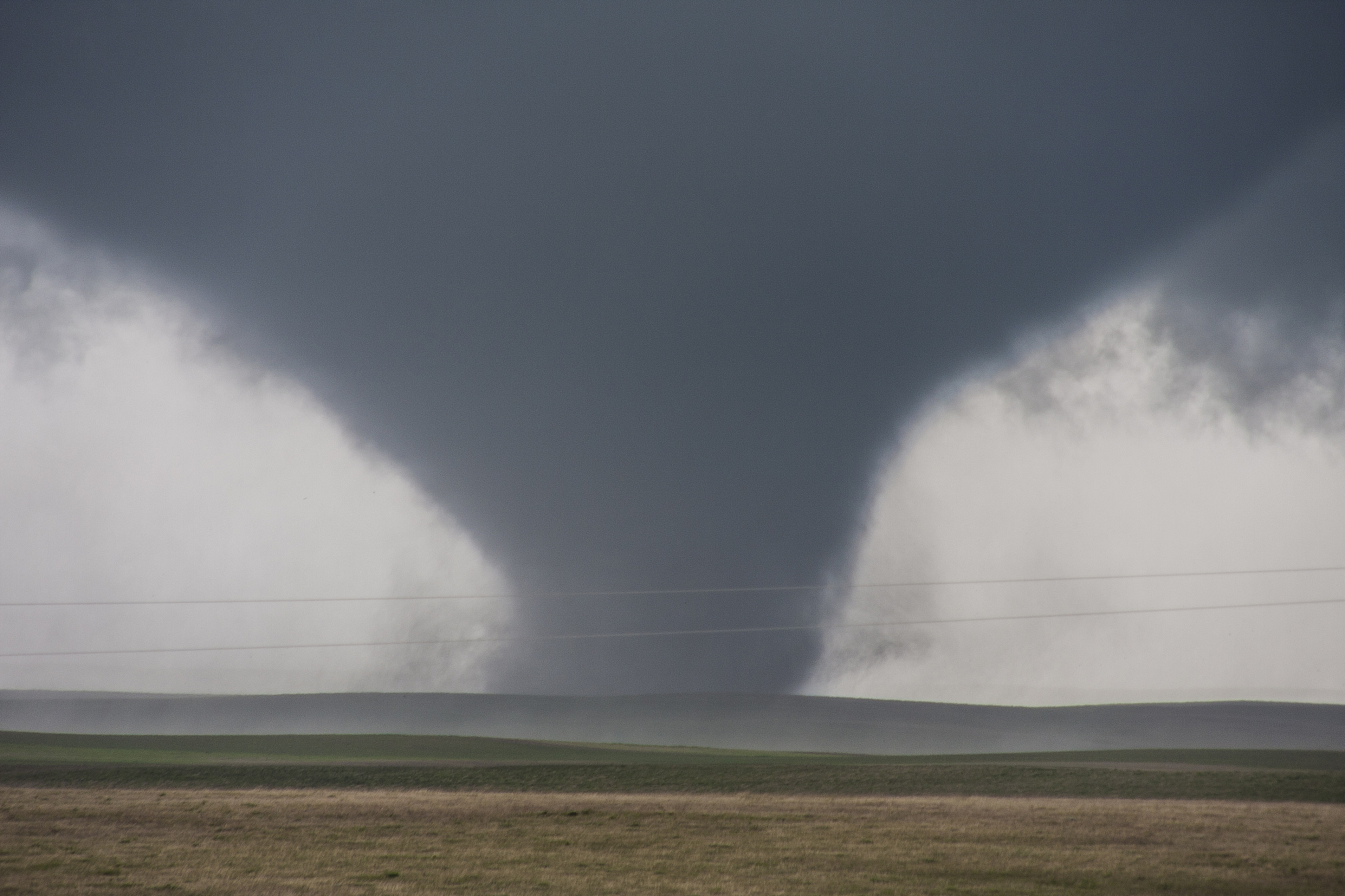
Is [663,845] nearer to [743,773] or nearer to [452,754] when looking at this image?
[743,773]

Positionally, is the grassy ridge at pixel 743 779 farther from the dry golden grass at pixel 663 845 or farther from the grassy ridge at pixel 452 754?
the grassy ridge at pixel 452 754

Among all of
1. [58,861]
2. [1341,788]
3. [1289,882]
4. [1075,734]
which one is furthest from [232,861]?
[1075,734]

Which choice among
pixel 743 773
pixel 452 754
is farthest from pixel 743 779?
pixel 452 754

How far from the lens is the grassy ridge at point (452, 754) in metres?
67.9

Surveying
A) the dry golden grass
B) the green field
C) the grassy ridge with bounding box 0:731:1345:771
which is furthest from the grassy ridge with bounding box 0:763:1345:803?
the grassy ridge with bounding box 0:731:1345:771

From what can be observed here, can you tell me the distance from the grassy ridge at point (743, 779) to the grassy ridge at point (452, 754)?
17.0 feet

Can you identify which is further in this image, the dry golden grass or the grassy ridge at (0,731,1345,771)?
the grassy ridge at (0,731,1345,771)

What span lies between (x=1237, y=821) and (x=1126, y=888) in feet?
46.0

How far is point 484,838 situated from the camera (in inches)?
→ 1452

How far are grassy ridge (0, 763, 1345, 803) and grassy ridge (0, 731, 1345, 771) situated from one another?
518cm

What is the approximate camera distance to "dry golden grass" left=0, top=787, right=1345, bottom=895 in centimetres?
2853

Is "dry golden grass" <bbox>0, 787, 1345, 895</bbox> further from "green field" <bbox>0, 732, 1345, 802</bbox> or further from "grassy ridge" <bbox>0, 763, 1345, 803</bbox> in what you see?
"green field" <bbox>0, 732, 1345, 802</bbox>

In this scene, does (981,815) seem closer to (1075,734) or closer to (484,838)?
(484,838)

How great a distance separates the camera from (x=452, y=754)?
3201 inches
